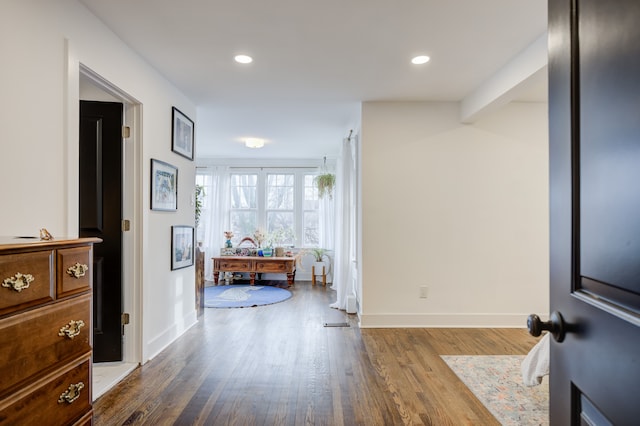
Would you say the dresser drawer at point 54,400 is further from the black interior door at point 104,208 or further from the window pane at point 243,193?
the window pane at point 243,193

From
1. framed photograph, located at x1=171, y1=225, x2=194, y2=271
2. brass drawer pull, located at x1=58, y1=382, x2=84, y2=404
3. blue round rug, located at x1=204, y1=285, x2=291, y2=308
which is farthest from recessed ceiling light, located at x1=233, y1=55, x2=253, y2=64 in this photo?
blue round rug, located at x1=204, y1=285, x2=291, y2=308

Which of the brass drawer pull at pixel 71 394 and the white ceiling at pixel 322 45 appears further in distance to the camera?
the white ceiling at pixel 322 45

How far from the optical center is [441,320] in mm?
3957

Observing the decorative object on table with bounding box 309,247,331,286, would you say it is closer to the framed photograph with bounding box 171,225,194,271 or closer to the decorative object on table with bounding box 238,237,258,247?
the decorative object on table with bounding box 238,237,258,247

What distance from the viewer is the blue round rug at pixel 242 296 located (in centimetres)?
507

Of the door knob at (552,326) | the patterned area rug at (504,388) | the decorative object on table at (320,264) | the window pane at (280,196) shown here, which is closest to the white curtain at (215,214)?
the window pane at (280,196)

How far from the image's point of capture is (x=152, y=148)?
3.05 meters

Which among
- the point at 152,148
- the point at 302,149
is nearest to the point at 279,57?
the point at 152,148

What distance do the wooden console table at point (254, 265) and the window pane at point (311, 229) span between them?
0.87 metres

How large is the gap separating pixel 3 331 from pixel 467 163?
4043 millimetres

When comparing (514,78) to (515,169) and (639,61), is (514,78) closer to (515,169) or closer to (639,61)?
(515,169)

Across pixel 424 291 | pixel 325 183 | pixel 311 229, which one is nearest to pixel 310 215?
pixel 311 229

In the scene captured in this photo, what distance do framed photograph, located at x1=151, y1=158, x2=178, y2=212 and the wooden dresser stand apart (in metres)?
1.67

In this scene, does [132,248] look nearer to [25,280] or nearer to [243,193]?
[25,280]
